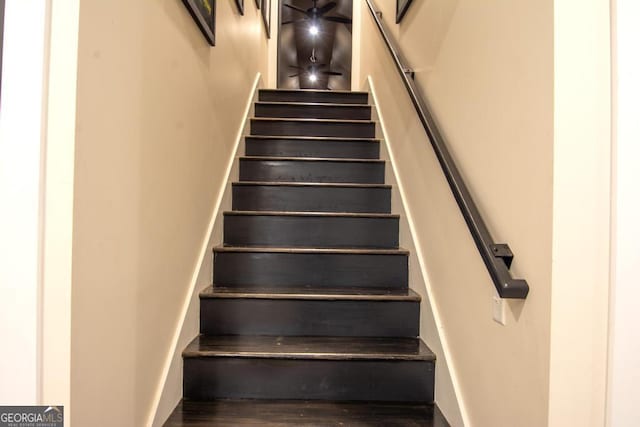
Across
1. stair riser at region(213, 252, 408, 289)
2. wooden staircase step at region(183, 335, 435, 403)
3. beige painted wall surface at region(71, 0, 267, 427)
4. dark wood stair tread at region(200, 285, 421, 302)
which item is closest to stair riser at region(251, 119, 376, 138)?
beige painted wall surface at region(71, 0, 267, 427)

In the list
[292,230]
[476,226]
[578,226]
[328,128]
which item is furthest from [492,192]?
[328,128]

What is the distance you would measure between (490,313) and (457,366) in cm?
31

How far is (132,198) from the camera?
3.07ft

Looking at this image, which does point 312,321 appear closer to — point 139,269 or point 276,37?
point 139,269

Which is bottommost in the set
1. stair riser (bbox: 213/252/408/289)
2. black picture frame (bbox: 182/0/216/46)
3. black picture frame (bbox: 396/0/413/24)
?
stair riser (bbox: 213/252/408/289)

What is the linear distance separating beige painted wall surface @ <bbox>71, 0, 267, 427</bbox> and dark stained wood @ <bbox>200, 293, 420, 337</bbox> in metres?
0.21

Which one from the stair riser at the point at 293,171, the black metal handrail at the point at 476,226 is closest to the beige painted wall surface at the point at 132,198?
the stair riser at the point at 293,171

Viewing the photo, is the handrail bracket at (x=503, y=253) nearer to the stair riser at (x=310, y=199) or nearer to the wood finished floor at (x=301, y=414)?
the wood finished floor at (x=301, y=414)

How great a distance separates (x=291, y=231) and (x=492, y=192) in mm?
1118

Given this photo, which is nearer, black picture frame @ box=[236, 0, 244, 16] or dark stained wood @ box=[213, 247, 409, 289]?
dark stained wood @ box=[213, 247, 409, 289]

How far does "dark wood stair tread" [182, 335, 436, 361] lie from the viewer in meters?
1.29

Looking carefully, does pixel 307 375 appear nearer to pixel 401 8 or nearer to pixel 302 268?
pixel 302 268

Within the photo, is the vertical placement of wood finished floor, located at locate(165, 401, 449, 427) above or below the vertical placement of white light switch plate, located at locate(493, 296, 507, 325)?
below

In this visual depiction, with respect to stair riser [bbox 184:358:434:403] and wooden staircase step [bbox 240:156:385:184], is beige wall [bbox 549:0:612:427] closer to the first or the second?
stair riser [bbox 184:358:434:403]
